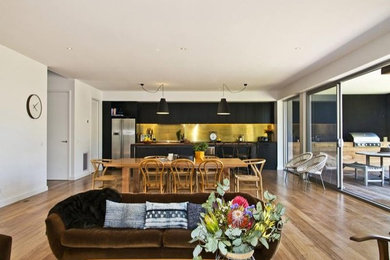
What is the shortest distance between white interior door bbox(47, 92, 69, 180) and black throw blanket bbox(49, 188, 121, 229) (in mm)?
4956

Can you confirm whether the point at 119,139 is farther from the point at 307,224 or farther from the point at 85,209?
the point at 307,224

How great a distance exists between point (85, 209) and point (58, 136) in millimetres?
5204

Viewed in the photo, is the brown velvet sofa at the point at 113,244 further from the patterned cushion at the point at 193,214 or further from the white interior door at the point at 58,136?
the white interior door at the point at 58,136

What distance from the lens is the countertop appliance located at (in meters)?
8.16

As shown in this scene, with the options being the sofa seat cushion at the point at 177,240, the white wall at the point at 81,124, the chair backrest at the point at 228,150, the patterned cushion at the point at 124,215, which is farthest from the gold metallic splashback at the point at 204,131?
the sofa seat cushion at the point at 177,240

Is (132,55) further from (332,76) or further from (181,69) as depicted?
(332,76)

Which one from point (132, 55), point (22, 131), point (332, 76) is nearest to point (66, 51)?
point (132, 55)

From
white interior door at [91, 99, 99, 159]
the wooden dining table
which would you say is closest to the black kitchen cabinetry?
the wooden dining table

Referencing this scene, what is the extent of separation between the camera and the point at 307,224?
371 centimetres

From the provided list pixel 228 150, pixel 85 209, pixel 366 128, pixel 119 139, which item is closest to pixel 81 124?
pixel 119 139

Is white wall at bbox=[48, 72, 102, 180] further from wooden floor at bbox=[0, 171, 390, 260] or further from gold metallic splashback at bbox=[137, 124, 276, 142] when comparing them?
gold metallic splashback at bbox=[137, 124, 276, 142]

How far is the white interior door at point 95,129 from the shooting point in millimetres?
8695

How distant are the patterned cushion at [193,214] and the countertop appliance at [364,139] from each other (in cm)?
731

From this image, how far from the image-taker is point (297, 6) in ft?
10.1
